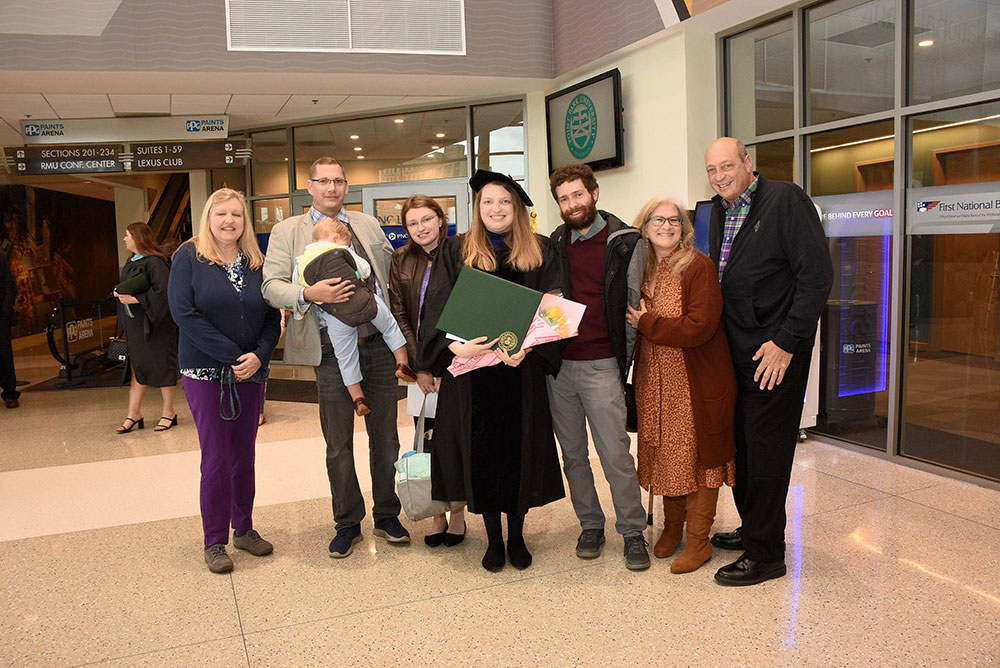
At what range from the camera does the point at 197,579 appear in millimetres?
3250

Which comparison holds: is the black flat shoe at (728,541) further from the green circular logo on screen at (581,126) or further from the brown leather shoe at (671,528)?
the green circular logo on screen at (581,126)

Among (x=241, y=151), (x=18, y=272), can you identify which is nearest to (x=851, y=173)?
(x=241, y=151)

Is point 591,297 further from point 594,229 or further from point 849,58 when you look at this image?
point 849,58

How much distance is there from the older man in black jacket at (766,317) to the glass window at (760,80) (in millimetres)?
2958

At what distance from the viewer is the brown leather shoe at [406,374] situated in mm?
3381

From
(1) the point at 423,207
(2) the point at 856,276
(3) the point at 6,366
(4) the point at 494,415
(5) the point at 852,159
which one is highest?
(5) the point at 852,159

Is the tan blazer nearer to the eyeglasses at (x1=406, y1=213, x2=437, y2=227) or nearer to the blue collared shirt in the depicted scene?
the eyeglasses at (x1=406, y1=213, x2=437, y2=227)

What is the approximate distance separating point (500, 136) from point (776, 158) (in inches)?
145

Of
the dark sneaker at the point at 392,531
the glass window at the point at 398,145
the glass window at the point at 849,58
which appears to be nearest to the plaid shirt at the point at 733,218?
the dark sneaker at the point at 392,531

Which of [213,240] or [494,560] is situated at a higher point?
[213,240]

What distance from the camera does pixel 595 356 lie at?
3.15m

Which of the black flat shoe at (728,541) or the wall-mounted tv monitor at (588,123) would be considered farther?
the wall-mounted tv monitor at (588,123)

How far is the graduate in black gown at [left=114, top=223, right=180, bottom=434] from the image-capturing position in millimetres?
6156

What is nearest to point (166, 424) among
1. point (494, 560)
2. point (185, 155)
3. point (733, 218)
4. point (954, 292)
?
point (185, 155)
